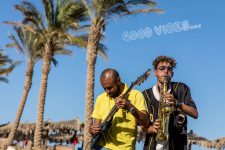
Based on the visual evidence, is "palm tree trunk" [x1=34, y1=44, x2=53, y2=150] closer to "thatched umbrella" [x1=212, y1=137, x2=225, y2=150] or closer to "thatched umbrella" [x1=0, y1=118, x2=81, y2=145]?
"thatched umbrella" [x1=0, y1=118, x2=81, y2=145]

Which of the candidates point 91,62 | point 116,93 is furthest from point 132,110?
point 91,62

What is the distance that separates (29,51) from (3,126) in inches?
485

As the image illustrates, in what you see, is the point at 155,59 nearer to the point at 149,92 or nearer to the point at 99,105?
the point at 149,92

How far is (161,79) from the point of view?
434 cm

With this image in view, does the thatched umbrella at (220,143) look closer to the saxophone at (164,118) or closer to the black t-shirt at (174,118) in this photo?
the black t-shirt at (174,118)

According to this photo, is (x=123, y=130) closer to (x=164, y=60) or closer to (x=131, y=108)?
(x=131, y=108)

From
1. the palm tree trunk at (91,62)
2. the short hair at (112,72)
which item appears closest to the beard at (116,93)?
the short hair at (112,72)

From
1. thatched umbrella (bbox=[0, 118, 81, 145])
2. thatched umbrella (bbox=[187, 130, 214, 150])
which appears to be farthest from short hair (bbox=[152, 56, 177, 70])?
thatched umbrella (bbox=[0, 118, 81, 145])

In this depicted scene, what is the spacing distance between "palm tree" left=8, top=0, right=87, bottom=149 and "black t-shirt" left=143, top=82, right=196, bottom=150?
17790 millimetres

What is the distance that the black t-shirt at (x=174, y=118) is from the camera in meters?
4.15

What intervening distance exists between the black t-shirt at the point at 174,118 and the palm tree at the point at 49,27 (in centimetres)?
1779

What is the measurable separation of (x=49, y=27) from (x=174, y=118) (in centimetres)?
2033

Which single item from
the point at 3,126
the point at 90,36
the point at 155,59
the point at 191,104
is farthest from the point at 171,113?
the point at 3,126

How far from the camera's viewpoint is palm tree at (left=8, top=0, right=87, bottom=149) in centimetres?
2247
